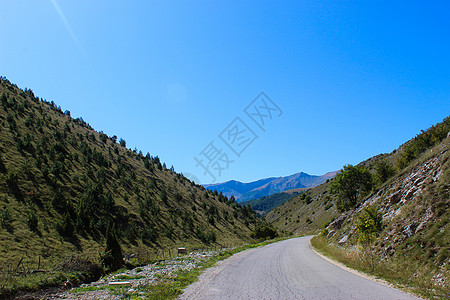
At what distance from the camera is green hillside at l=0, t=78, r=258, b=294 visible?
21547 mm

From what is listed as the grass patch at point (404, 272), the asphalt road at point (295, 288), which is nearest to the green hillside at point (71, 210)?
the asphalt road at point (295, 288)

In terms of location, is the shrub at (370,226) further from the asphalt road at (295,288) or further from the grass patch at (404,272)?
the asphalt road at (295,288)

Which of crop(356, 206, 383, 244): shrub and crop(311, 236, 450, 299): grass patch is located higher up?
crop(356, 206, 383, 244): shrub

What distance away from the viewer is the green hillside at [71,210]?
21547 mm

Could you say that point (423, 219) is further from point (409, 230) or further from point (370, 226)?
point (370, 226)

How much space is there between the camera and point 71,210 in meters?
33.2

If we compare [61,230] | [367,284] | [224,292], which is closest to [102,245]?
[61,230]

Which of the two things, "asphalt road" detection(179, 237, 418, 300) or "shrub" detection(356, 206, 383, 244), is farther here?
"shrub" detection(356, 206, 383, 244)

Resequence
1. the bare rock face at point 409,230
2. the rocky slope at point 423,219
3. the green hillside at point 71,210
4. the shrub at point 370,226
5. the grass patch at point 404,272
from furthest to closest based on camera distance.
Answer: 1. the green hillside at point 71,210
2. the shrub at point 370,226
3. the bare rock face at point 409,230
4. the rocky slope at point 423,219
5. the grass patch at point 404,272

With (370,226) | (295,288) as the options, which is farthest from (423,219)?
(295,288)

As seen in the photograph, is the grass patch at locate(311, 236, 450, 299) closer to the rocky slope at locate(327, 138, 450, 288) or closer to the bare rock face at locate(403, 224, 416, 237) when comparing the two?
the rocky slope at locate(327, 138, 450, 288)

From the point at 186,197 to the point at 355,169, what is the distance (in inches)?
1794

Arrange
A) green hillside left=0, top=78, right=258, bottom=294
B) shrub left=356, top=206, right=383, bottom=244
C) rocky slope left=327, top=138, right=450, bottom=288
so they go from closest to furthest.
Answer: rocky slope left=327, top=138, right=450, bottom=288 → shrub left=356, top=206, right=383, bottom=244 → green hillside left=0, top=78, right=258, bottom=294

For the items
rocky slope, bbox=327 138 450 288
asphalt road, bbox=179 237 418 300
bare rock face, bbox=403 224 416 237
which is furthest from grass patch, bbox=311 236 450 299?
bare rock face, bbox=403 224 416 237
